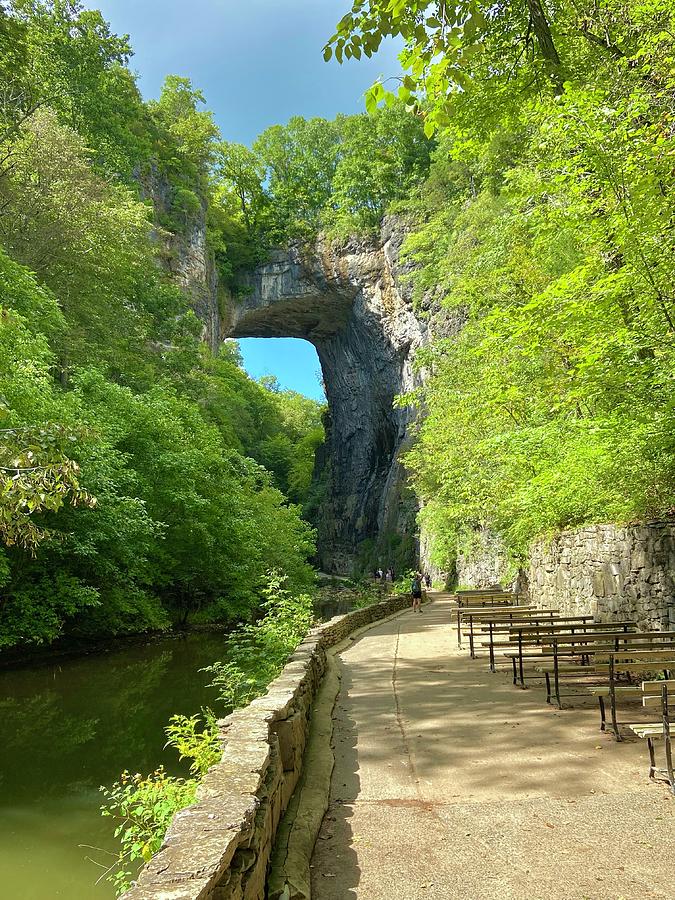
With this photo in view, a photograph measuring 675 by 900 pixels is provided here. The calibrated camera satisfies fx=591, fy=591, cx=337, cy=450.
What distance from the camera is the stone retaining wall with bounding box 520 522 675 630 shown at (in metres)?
7.82

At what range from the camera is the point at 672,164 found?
7402 mm

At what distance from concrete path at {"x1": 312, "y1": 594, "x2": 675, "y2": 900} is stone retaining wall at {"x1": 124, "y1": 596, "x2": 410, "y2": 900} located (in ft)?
1.34

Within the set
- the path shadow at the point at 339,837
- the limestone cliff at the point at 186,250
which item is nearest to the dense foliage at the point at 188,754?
the path shadow at the point at 339,837

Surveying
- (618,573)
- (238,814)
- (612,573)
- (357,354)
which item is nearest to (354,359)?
(357,354)

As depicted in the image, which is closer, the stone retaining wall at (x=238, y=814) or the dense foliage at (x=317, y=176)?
the stone retaining wall at (x=238, y=814)

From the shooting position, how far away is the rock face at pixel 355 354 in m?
40.7

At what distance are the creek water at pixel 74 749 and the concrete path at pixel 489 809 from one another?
2.44 m

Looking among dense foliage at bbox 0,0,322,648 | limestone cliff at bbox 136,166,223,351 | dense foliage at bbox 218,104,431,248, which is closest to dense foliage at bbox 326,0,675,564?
dense foliage at bbox 0,0,322,648

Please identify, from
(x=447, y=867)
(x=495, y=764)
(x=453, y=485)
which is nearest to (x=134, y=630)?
(x=453, y=485)

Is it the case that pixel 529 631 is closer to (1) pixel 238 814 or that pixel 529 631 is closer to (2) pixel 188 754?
(2) pixel 188 754

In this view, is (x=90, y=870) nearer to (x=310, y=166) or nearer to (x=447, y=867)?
(x=447, y=867)

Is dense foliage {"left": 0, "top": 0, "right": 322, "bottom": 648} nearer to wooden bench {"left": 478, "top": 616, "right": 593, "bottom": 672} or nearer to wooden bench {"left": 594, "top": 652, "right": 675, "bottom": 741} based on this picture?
wooden bench {"left": 594, "top": 652, "right": 675, "bottom": 741}

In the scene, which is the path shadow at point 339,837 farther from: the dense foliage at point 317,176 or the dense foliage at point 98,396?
the dense foliage at point 317,176

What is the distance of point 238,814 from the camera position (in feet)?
8.37
